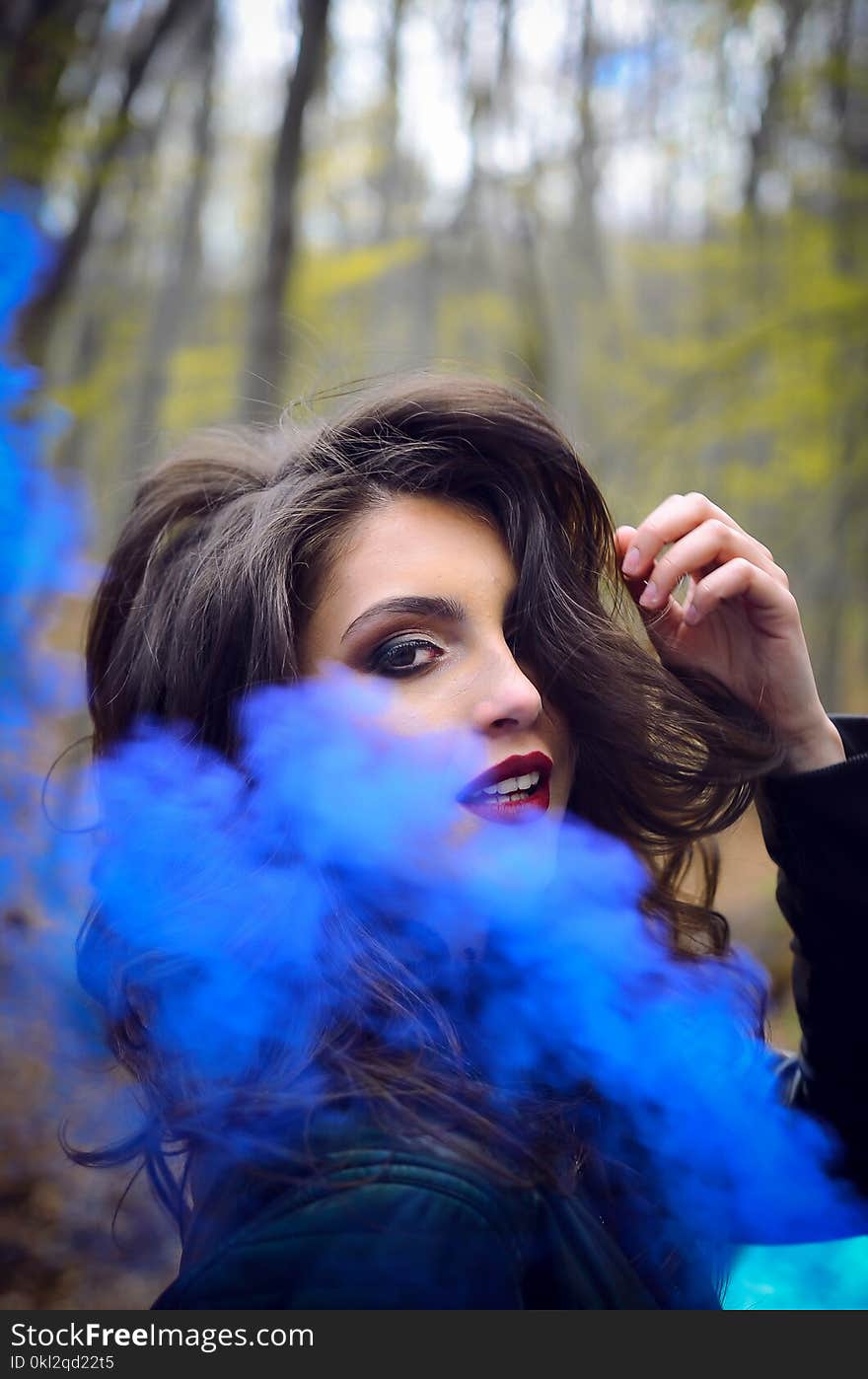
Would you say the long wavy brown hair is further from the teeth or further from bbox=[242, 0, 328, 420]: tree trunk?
bbox=[242, 0, 328, 420]: tree trunk

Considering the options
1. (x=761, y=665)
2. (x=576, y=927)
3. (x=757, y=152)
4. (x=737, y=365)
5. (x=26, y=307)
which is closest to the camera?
(x=576, y=927)

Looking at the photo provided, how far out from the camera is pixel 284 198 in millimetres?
3896

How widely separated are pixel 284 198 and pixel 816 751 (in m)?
3.37

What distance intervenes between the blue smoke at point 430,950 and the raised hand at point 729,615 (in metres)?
0.33

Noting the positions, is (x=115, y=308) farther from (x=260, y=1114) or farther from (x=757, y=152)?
(x=260, y=1114)

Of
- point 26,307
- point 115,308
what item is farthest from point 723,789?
point 115,308

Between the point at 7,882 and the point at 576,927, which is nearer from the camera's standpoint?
the point at 576,927

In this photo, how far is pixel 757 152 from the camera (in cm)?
564

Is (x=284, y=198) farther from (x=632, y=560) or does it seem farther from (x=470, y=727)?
(x=470, y=727)

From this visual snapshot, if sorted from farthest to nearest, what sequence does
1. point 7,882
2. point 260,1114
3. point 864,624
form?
point 864,624, point 7,882, point 260,1114

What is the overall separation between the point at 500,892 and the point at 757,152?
5.79 m

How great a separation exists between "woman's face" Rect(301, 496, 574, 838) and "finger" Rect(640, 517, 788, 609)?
9.4 inches

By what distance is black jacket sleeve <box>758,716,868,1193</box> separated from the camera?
1.47 m

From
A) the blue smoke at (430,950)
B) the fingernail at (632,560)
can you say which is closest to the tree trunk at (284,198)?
the fingernail at (632,560)
